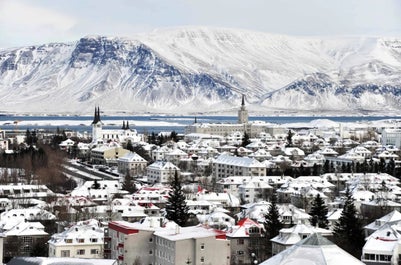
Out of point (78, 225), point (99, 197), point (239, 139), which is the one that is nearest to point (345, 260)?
point (78, 225)

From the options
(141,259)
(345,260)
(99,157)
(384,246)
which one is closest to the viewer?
(345,260)

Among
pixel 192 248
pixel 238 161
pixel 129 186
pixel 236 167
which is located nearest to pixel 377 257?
pixel 192 248

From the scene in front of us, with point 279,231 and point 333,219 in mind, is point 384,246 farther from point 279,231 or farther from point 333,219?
point 333,219

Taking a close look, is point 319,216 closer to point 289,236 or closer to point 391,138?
point 289,236

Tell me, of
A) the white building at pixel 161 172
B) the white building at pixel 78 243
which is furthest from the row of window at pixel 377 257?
the white building at pixel 161 172

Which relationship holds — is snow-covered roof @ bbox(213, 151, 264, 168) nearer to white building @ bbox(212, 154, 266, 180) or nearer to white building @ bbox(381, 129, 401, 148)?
white building @ bbox(212, 154, 266, 180)

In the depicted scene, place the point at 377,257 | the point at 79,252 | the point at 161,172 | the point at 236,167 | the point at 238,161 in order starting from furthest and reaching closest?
the point at 238,161 < the point at 236,167 < the point at 161,172 < the point at 79,252 < the point at 377,257

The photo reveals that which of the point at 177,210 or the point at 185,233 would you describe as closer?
the point at 185,233
